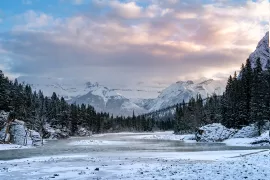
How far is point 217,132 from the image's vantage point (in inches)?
3575

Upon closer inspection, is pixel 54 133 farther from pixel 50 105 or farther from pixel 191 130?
pixel 191 130

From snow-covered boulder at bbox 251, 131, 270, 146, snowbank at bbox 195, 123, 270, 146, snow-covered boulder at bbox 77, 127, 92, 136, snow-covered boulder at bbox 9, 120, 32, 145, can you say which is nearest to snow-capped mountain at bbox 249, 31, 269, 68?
snowbank at bbox 195, 123, 270, 146

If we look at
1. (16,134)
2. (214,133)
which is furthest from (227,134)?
(16,134)

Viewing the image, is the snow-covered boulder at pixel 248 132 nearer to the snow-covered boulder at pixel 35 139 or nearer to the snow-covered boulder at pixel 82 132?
the snow-covered boulder at pixel 35 139

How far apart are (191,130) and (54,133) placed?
59.4 metres

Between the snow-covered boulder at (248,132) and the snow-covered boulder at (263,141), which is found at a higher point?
the snow-covered boulder at (248,132)

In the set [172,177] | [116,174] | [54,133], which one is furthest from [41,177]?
[54,133]

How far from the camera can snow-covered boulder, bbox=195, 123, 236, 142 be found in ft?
294

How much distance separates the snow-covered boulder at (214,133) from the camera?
89.6 meters

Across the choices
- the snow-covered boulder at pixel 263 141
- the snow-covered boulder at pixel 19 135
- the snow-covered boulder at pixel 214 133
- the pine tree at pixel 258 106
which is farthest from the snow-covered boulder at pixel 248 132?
the snow-covered boulder at pixel 19 135

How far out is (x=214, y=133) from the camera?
91.6m

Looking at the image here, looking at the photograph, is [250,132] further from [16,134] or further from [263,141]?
[16,134]

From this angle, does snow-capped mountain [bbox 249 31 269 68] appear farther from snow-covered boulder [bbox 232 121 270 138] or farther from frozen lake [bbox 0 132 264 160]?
frozen lake [bbox 0 132 264 160]

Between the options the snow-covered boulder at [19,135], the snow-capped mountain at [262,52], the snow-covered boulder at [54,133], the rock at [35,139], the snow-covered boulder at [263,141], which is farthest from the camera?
the snow-capped mountain at [262,52]
